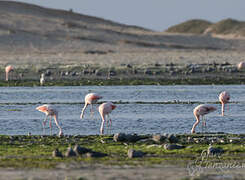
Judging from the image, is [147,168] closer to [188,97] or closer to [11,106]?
[11,106]

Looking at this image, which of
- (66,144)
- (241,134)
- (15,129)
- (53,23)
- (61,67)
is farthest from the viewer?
(53,23)

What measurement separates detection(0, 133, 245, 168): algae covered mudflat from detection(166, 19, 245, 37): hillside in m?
89.6

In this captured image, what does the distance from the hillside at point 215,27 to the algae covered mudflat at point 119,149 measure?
8962 centimetres

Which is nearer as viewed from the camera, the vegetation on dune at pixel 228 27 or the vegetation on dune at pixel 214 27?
the vegetation on dune at pixel 228 27

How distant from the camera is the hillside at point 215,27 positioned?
362 feet

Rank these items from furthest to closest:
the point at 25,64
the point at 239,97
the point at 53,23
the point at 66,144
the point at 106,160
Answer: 1. the point at 53,23
2. the point at 25,64
3. the point at 239,97
4. the point at 66,144
5. the point at 106,160

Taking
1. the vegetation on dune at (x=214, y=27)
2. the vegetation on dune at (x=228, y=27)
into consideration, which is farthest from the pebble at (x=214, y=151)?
the vegetation on dune at (x=228, y=27)

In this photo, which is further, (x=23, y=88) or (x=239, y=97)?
(x=23, y=88)

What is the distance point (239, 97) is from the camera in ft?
82.9

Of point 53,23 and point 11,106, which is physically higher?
point 53,23

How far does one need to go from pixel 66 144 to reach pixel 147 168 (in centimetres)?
308

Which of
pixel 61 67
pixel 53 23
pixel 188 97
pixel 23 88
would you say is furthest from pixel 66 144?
pixel 53 23

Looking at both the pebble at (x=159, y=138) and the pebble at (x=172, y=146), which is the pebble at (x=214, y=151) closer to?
the pebble at (x=172, y=146)

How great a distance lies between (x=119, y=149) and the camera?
42.6 ft
